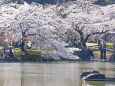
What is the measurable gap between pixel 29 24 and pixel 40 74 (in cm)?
1458

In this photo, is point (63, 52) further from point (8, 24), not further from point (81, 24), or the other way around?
point (81, 24)

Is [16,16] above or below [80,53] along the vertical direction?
above

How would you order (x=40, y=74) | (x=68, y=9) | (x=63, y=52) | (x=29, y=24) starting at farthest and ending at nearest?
(x=68, y=9), (x=29, y=24), (x=63, y=52), (x=40, y=74)

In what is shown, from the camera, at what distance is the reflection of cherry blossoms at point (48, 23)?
1620 inches

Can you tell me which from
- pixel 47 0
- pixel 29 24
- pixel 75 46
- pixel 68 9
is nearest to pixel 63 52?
pixel 29 24

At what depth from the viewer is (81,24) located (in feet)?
179

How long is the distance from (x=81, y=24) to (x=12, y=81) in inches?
1082

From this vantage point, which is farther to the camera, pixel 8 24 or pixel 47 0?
pixel 47 0

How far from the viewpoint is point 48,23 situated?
47.9 m

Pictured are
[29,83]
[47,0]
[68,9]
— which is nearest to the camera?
[29,83]

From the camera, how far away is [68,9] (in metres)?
59.3

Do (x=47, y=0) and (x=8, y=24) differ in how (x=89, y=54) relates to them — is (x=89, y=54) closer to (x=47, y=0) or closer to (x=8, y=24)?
(x=8, y=24)

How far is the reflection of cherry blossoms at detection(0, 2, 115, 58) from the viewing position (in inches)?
1620

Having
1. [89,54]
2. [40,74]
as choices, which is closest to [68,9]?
[89,54]
